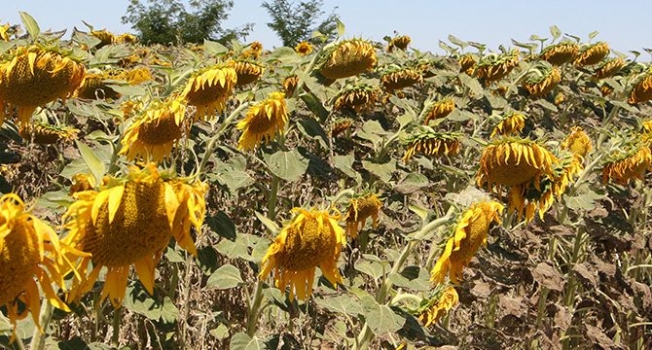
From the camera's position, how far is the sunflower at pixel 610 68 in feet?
14.5

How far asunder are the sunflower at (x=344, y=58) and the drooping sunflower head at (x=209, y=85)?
345 mm

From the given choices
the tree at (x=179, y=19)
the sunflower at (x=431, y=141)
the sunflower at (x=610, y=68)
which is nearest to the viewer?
the sunflower at (x=431, y=141)

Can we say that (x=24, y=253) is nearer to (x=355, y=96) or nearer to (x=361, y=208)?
(x=361, y=208)

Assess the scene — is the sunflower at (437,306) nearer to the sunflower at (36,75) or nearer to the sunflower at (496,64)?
the sunflower at (36,75)

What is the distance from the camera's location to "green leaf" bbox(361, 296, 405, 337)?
1.61m

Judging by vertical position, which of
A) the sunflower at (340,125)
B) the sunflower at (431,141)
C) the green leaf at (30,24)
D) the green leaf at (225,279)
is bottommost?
the green leaf at (225,279)

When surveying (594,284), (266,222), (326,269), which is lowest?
(594,284)

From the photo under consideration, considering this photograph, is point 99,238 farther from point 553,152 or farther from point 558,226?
point 558,226

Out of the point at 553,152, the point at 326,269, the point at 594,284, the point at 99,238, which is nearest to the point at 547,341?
the point at 594,284

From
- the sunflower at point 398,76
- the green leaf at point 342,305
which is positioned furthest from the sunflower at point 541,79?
the green leaf at point 342,305

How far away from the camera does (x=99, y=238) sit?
108 cm

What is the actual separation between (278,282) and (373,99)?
1705 millimetres

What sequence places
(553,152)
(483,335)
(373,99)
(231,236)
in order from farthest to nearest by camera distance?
1. (373,99)
2. (483,335)
3. (553,152)
4. (231,236)

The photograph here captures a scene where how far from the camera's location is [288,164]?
224 cm
